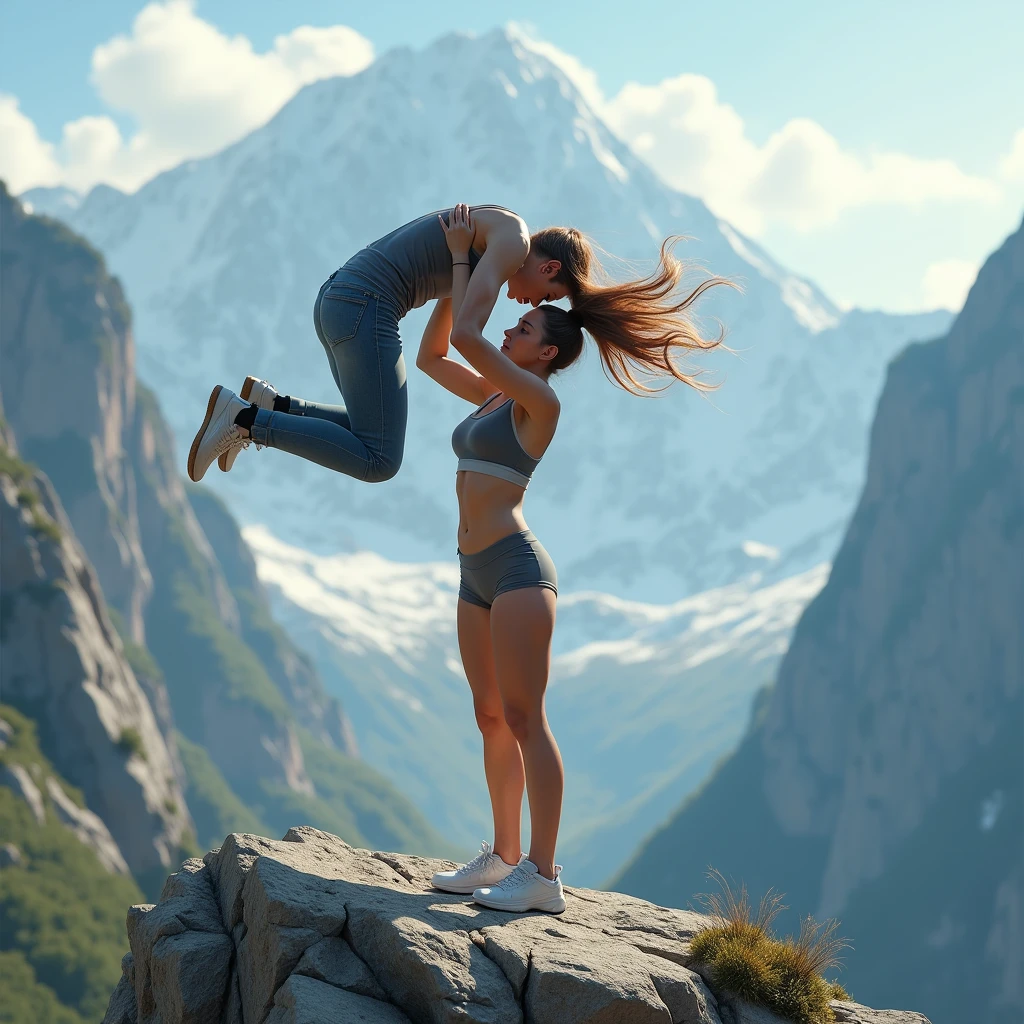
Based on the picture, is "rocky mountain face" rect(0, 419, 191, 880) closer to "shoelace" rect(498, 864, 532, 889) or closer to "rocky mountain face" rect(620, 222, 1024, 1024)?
"rocky mountain face" rect(620, 222, 1024, 1024)

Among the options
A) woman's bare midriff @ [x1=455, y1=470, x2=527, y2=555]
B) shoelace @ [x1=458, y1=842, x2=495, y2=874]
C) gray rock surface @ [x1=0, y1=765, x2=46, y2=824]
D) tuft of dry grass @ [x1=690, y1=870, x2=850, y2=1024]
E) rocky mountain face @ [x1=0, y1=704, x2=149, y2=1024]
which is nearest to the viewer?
tuft of dry grass @ [x1=690, y1=870, x2=850, y2=1024]

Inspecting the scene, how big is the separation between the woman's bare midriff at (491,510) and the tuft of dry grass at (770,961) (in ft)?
10.2

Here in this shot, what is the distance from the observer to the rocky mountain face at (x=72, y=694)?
10000 centimetres

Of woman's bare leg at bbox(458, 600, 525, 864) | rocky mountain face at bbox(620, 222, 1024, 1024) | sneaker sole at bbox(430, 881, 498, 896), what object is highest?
rocky mountain face at bbox(620, 222, 1024, 1024)

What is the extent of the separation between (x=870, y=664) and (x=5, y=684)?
128m

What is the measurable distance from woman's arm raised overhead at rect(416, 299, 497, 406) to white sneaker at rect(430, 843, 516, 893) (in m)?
3.56

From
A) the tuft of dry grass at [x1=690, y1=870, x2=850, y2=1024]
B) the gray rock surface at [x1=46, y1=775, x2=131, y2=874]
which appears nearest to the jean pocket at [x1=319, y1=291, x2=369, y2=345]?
the tuft of dry grass at [x1=690, y1=870, x2=850, y2=1024]

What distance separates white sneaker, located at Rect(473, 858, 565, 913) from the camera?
9414 millimetres

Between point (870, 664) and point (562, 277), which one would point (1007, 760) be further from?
point (562, 277)

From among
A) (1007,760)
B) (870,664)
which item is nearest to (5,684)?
(1007,760)

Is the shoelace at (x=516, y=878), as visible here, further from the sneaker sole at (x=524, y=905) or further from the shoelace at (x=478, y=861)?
the shoelace at (x=478, y=861)

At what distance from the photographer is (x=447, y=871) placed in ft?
35.6

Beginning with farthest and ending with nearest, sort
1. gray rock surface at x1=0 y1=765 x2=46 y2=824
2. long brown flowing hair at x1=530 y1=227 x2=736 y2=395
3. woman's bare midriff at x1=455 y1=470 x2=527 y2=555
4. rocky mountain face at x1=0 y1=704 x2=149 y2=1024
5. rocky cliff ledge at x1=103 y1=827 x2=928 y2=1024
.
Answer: gray rock surface at x1=0 y1=765 x2=46 y2=824 → rocky mountain face at x1=0 y1=704 x2=149 y2=1024 → long brown flowing hair at x1=530 y1=227 x2=736 y2=395 → woman's bare midriff at x1=455 y1=470 x2=527 y2=555 → rocky cliff ledge at x1=103 y1=827 x2=928 y2=1024

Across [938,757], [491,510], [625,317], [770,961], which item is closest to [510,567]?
[491,510]
